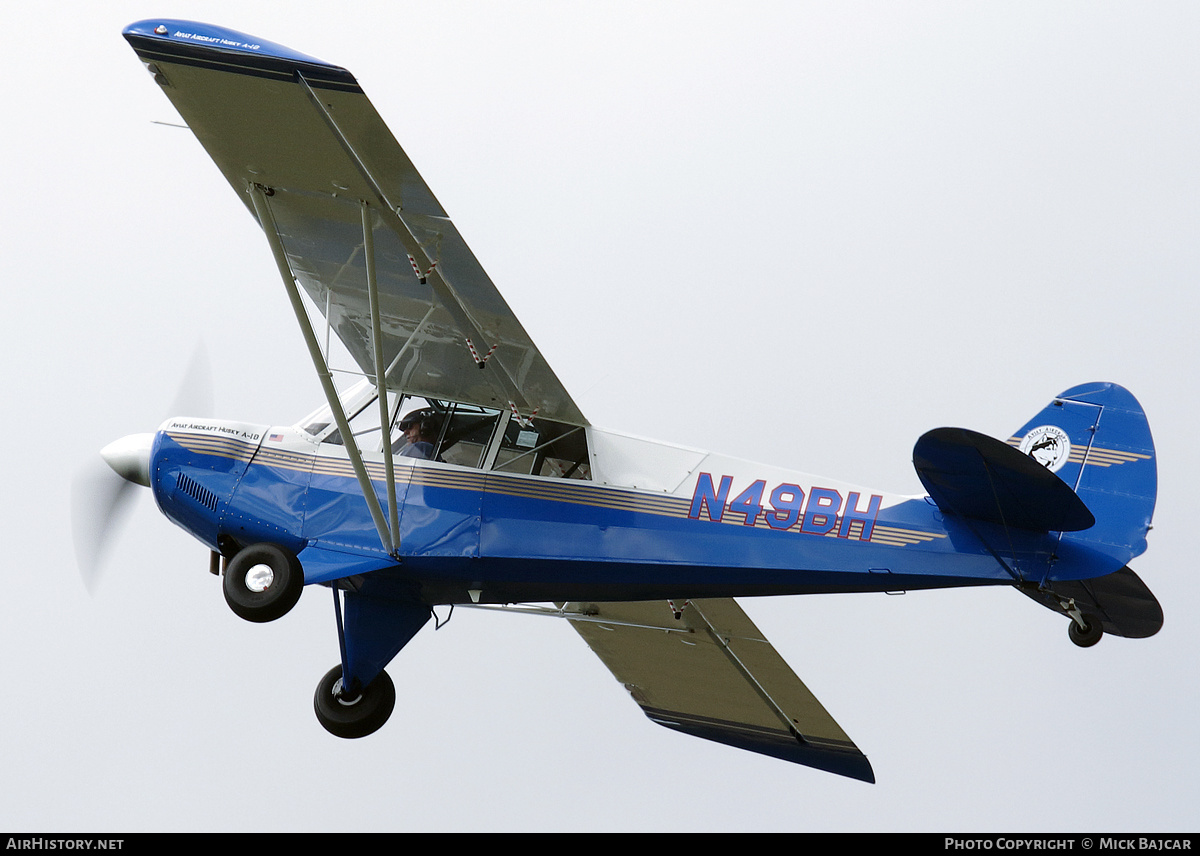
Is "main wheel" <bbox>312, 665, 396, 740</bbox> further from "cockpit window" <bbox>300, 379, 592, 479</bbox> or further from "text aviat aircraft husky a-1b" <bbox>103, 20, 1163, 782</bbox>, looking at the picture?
Result: "cockpit window" <bbox>300, 379, 592, 479</bbox>

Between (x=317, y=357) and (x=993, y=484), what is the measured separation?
409 centimetres

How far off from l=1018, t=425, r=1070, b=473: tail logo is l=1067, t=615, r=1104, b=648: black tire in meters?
0.96

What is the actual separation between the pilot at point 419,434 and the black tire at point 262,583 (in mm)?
1139

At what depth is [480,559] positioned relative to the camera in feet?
31.3

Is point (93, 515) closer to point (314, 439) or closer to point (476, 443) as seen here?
point (314, 439)

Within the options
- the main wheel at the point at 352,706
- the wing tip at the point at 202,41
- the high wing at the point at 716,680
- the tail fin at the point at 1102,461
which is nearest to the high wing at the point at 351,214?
the wing tip at the point at 202,41

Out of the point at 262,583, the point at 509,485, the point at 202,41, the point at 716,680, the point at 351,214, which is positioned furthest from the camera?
the point at 716,680

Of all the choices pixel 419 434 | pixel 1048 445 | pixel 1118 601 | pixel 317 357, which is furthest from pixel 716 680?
pixel 317 357

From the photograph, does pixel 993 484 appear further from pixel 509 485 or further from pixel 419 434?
pixel 419 434

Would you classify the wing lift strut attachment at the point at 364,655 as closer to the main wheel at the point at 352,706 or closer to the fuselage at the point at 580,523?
the main wheel at the point at 352,706

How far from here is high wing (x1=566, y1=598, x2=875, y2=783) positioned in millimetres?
11797

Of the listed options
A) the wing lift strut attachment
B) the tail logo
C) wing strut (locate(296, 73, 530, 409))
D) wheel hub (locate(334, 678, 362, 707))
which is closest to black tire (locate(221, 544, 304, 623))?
the wing lift strut attachment

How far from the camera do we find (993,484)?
28.0 ft

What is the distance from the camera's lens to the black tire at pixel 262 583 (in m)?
9.13
